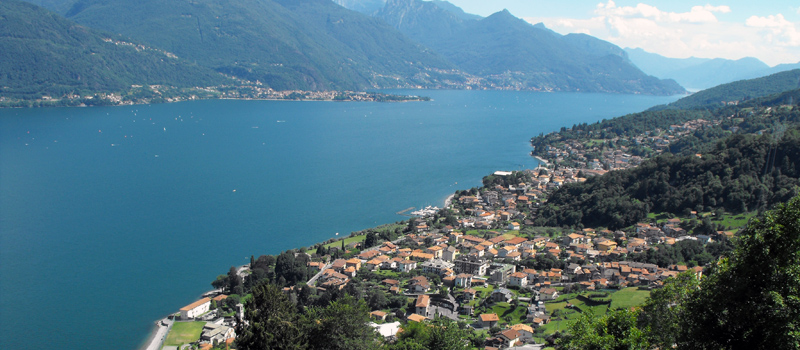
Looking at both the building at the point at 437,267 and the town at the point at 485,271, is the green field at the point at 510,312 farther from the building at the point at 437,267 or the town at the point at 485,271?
the building at the point at 437,267

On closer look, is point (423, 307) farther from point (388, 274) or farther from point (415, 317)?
point (388, 274)

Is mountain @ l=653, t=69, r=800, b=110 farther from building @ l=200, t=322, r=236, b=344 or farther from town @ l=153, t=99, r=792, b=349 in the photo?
building @ l=200, t=322, r=236, b=344

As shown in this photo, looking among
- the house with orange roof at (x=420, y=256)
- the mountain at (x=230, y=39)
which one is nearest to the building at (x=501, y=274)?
the house with orange roof at (x=420, y=256)

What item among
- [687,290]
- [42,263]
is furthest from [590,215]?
[42,263]

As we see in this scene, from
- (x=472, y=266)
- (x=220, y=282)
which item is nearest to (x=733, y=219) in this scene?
(x=472, y=266)

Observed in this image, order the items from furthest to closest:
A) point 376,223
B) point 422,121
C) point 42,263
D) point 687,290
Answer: point 422,121 < point 376,223 < point 42,263 < point 687,290

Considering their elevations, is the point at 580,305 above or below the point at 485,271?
above

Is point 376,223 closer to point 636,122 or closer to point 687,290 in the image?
point 687,290

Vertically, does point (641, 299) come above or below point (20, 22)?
below
